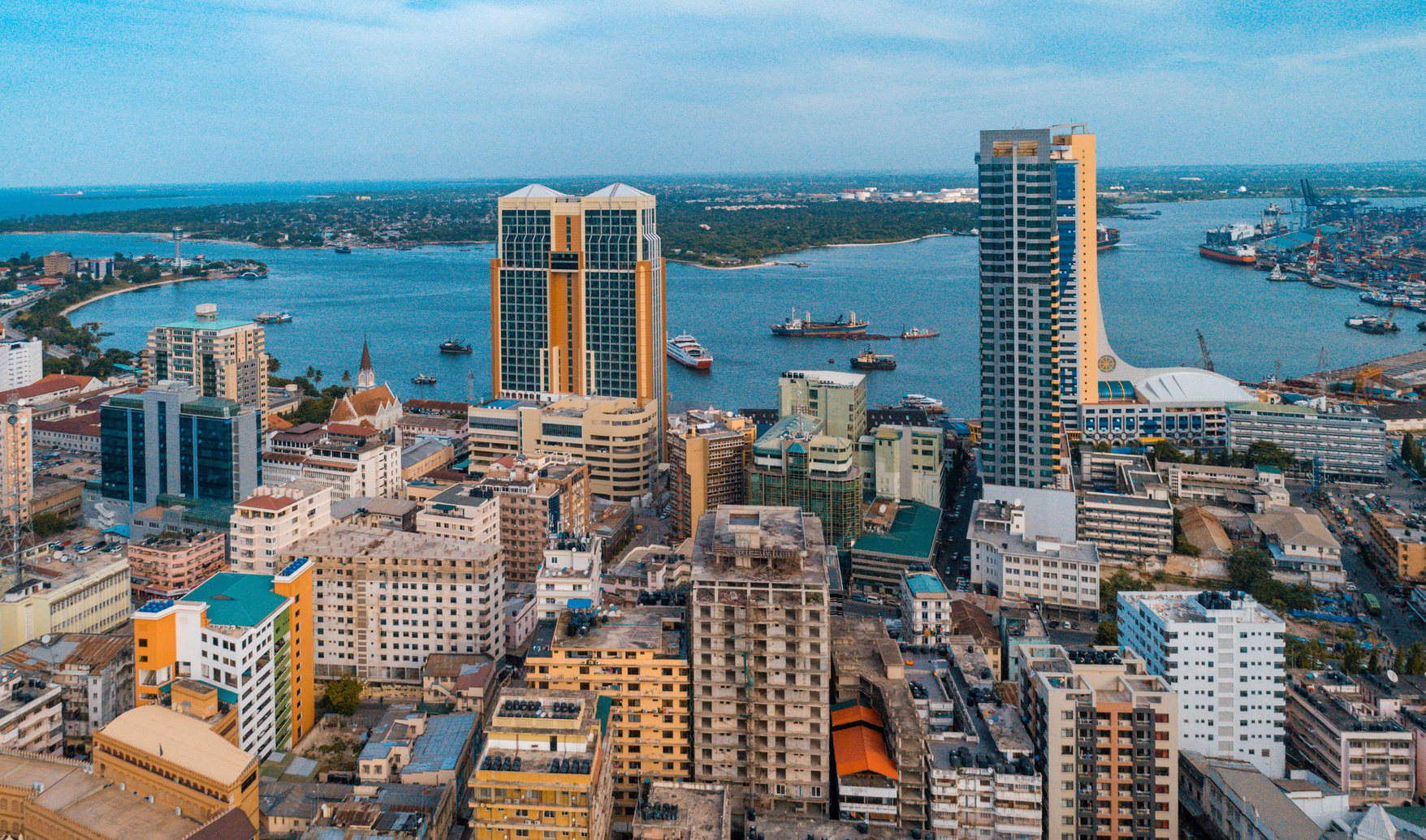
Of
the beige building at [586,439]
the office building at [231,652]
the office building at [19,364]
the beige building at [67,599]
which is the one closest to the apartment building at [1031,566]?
the beige building at [586,439]

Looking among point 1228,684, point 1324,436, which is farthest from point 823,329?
point 1228,684

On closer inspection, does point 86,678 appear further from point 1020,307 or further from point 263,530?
point 1020,307

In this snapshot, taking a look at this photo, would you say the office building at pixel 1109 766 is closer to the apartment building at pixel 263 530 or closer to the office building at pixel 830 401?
the apartment building at pixel 263 530

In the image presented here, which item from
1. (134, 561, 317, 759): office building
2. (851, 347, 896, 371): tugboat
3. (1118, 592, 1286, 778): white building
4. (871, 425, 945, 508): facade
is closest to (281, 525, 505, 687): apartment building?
(134, 561, 317, 759): office building

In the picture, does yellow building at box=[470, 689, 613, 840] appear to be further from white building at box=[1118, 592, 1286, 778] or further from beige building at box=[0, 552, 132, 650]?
beige building at box=[0, 552, 132, 650]

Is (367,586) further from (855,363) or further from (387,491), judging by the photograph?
(855,363)

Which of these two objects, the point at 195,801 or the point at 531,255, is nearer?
the point at 195,801

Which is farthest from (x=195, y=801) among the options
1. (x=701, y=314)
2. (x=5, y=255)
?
(x=5, y=255)
